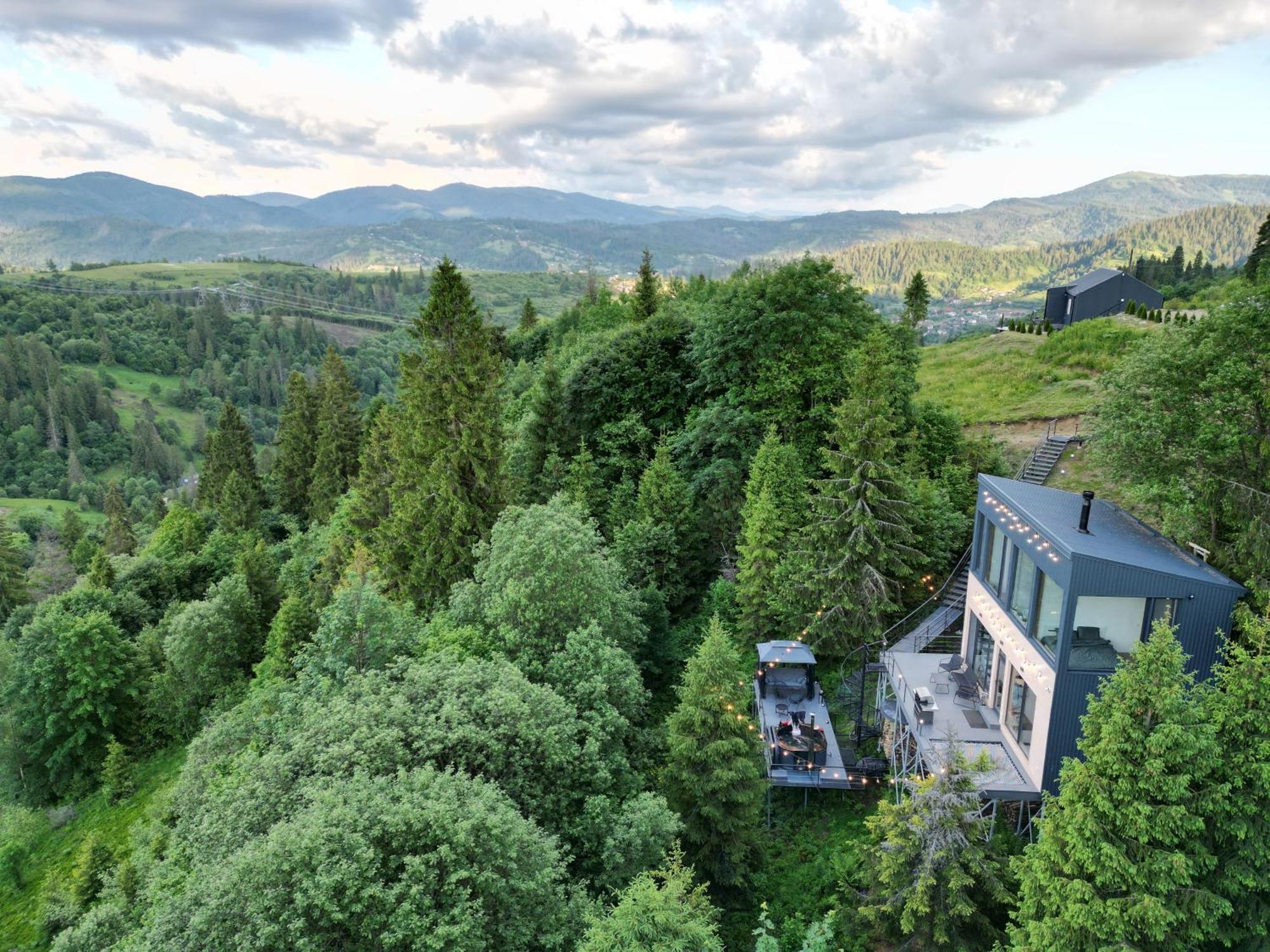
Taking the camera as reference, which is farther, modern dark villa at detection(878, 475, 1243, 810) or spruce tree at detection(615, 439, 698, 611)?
spruce tree at detection(615, 439, 698, 611)

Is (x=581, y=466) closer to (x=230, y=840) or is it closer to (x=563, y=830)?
(x=563, y=830)

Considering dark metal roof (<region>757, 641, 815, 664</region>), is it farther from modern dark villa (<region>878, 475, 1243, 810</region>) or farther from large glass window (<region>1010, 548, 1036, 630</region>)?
large glass window (<region>1010, 548, 1036, 630</region>)

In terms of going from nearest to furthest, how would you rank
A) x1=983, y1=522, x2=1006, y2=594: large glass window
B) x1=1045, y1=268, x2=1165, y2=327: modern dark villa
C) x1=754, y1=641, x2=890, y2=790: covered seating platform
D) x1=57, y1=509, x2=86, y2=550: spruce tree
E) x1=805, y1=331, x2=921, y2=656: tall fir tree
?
x1=754, y1=641, x2=890, y2=790: covered seating platform
x1=983, y1=522, x2=1006, y2=594: large glass window
x1=805, y1=331, x2=921, y2=656: tall fir tree
x1=1045, y1=268, x2=1165, y2=327: modern dark villa
x1=57, y1=509, x2=86, y2=550: spruce tree

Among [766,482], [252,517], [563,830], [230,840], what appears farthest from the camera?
[252,517]

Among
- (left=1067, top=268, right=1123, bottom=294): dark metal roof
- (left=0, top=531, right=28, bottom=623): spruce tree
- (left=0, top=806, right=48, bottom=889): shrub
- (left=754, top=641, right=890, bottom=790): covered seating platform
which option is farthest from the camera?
(left=0, top=531, right=28, bottom=623): spruce tree

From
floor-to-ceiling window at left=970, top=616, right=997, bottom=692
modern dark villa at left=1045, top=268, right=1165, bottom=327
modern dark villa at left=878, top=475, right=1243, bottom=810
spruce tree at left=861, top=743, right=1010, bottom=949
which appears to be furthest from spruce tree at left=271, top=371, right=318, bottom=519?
modern dark villa at left=1045, top=268, right=1165, bottom=327

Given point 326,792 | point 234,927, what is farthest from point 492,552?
A: point 234,927

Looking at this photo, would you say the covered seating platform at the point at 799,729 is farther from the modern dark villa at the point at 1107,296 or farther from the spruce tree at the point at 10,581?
the spruce tree at the point at 10,581

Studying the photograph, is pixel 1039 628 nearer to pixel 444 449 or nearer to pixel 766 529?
pixel 766 529
